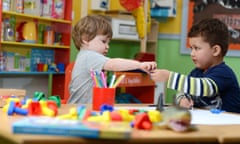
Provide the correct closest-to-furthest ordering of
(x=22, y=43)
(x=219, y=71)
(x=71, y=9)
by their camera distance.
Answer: (x=219, y=71), (x=22, y=43), (x=71, y=9)

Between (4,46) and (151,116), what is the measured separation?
243 centimetres

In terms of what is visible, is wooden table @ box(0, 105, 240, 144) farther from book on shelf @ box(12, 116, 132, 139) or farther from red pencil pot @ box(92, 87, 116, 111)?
red pencil pot @ box(92, 87, 116, 111)

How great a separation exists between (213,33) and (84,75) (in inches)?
21.6

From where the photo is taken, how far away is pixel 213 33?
64.9 inches

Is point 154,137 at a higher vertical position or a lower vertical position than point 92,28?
lower

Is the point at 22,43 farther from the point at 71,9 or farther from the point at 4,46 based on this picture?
the point at 71,9

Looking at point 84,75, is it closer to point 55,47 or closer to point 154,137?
point 154,137

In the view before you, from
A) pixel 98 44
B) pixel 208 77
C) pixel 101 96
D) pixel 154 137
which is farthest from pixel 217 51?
pixel 154 137

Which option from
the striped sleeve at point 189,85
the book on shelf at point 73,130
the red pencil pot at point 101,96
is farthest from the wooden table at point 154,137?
the striped sleeve at point 189,85

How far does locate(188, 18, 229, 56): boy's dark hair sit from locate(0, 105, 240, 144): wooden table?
30.5 inches

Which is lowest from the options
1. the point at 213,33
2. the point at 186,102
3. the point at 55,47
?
the point at 186,102

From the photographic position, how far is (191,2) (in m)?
3.66

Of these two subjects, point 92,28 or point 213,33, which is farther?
point 92,28

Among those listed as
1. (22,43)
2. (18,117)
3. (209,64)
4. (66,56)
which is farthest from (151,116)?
(66,56)
